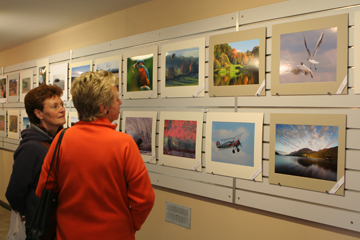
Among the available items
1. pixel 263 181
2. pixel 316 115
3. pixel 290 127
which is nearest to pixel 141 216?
pixel 263 181

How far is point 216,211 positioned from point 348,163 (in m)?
1.14

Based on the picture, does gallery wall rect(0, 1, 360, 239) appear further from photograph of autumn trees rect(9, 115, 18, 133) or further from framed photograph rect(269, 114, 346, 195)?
photograph of autumn trees rect(9, 115, 18, 133)

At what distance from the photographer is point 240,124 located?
2.05 m

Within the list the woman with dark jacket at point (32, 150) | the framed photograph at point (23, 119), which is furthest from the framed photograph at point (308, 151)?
the framed photograph at point (23, 119)

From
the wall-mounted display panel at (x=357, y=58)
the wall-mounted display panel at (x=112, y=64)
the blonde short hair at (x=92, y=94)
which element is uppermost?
the wall-mounted display panel at (x=112, y=64)

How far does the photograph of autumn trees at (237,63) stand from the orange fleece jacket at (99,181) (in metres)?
1.17

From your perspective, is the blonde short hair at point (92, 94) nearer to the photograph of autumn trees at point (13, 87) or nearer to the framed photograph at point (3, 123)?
the photograph of autumn trees at point (13, 87)

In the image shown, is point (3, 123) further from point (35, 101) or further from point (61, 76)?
point (35, 101)

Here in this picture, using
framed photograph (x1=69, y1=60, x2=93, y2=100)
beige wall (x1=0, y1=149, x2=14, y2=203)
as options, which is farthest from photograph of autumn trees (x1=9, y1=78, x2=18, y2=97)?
framed photograph (x1=69, y1=60, x2=93, y2=100)

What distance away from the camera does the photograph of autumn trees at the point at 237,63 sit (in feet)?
6.49

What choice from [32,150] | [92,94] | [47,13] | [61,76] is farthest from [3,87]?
[92,94]

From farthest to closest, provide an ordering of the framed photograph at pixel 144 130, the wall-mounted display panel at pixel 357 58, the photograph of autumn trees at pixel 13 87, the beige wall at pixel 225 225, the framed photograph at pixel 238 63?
the photograph of autumn trees at pixel 13 87 → the framed photograph at pixel 144 130 → the framed photograph at pixel 238 63 → the beige wall at pixel 225 225 → the wall-mounted display panel at pixel 357 58

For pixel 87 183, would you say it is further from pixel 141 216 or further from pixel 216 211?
pixel 216 211

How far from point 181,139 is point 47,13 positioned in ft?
8.53
